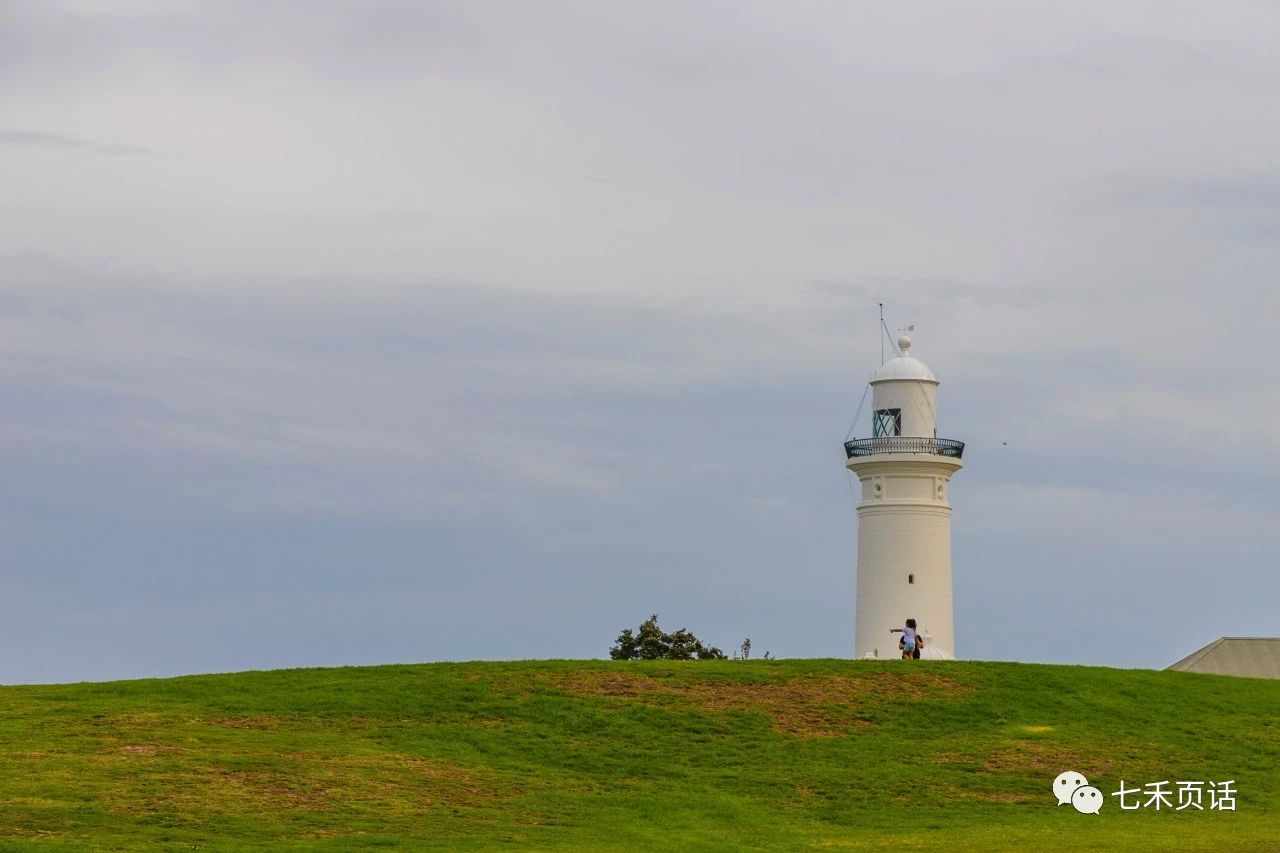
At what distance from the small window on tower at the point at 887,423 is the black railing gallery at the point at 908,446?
0.92 feet

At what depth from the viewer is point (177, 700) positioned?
136 feet

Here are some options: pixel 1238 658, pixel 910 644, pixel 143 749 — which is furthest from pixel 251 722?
pixel 1238 658

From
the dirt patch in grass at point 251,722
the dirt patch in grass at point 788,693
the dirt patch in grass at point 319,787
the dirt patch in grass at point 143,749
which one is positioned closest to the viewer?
the dirt patch in grass at point 319,787

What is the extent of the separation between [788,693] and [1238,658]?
30.4 m

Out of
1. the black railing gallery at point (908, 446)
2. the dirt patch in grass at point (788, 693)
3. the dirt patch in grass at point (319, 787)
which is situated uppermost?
the black railing gallery at point (908, 446)

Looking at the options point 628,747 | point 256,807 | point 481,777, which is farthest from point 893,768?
point 256,807

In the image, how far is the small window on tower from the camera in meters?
62.5

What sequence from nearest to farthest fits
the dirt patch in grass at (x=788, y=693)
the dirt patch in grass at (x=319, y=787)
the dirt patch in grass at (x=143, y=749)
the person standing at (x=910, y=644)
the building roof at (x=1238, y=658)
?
the dirt patch in grass at (x=319, y=787) → the dirt patch in grass at (x=143, y=749) → the dirt patch in grass at (x=788, y=693) → the person standing at (x=910, y=644) → the building roof at (x=1238, y=658)

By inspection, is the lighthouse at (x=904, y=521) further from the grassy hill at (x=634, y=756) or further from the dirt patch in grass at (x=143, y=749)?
the dirt patch in grass at (x=143, y=749)

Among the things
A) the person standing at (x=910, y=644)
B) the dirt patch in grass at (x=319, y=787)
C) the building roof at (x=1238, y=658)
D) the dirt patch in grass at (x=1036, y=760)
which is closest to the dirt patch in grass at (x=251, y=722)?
the dirt patch in grass at (x=319, y=787)

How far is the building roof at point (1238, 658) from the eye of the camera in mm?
67688

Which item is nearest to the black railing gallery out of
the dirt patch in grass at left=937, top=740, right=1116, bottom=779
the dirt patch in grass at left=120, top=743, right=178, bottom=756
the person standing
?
the person standing

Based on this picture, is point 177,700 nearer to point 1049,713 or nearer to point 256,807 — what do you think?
point 256,807

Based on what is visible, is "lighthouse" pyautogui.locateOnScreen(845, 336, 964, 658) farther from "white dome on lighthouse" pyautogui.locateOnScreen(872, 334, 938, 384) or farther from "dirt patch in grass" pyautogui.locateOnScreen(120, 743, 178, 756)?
"dirt patch in grass" pyautogui.locateOnScreen(120, 743, 178, 756)
